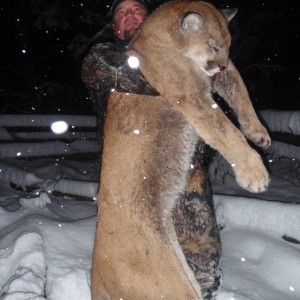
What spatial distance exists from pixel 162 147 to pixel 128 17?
1352 millimetres

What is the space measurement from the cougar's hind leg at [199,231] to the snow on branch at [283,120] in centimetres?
448

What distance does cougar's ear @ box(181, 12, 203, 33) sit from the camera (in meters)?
2.36

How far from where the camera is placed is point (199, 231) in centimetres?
312

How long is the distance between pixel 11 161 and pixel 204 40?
7.72 meters

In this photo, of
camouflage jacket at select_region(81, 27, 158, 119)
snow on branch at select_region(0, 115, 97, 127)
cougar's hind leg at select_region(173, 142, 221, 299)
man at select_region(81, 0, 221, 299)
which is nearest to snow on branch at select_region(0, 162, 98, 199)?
snow on branch at select_region(0, 115, 97, 127)

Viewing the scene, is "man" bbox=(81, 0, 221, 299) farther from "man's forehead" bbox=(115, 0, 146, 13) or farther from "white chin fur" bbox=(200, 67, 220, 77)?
"white chin fur" bbox=(200, 67, 220, 77)

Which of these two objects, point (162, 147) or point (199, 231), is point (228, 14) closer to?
point (162, 147)

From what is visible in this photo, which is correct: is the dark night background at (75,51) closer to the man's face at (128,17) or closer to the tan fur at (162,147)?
the man's face at (128,17)

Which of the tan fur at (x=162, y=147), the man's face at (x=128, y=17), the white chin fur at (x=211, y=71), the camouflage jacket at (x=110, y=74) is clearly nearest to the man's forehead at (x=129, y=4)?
the man's face at (x=128, y=17)

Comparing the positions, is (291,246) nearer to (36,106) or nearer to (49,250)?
(49,250)

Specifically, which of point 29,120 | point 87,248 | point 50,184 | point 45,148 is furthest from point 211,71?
point 29,120

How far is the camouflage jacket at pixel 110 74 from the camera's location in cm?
254

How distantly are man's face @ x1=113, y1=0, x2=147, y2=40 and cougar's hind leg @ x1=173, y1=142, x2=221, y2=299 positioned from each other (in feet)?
4.19

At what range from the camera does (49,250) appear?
12.1 ft
